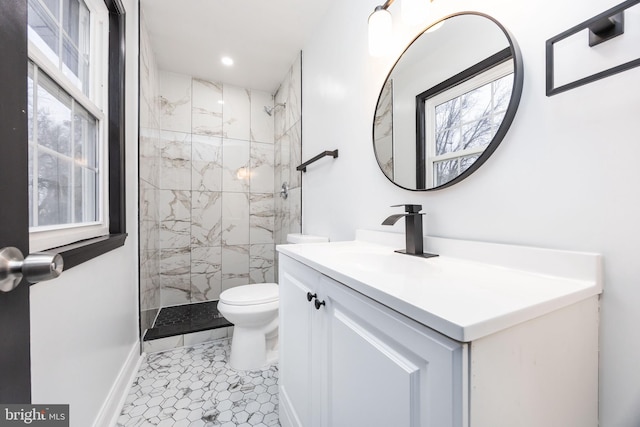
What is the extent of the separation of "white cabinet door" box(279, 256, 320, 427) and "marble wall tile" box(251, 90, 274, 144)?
86.2 inches

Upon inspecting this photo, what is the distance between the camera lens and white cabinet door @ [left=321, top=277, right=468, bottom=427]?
0.40 metres

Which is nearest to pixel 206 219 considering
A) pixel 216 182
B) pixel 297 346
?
pixel 216 182

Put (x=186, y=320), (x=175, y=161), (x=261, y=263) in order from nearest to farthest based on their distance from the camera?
1. (x=186, y=320)
2. (x=175, y=161)
3. (x=261, y=263)

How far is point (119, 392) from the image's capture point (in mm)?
1312

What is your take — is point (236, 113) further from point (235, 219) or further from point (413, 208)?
point (413, 208)

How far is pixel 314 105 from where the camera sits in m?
1.98

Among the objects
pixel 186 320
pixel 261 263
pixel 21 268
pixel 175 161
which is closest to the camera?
pixel 21 268

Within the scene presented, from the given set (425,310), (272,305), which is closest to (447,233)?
(425,310)

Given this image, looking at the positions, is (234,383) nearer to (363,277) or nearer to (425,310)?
(363,277)

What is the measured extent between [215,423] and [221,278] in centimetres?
170

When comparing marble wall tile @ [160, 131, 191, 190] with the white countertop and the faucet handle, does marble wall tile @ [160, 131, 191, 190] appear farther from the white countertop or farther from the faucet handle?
the faucet handle

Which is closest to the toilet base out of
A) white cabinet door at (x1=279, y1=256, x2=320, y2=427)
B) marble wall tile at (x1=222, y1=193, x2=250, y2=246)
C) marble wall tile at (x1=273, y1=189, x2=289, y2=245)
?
white cabinet door at (x1=279, y1=256, x2=320, y2=427)

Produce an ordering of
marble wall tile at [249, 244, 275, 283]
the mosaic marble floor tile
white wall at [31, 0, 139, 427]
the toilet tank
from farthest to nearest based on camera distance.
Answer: marble wall tile at [249, 244, 275, 283], the toilet tank, the mosaic marble floor tile, white wall at [31, 0, 139, 427]

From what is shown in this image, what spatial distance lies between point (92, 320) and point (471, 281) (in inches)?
55.6
